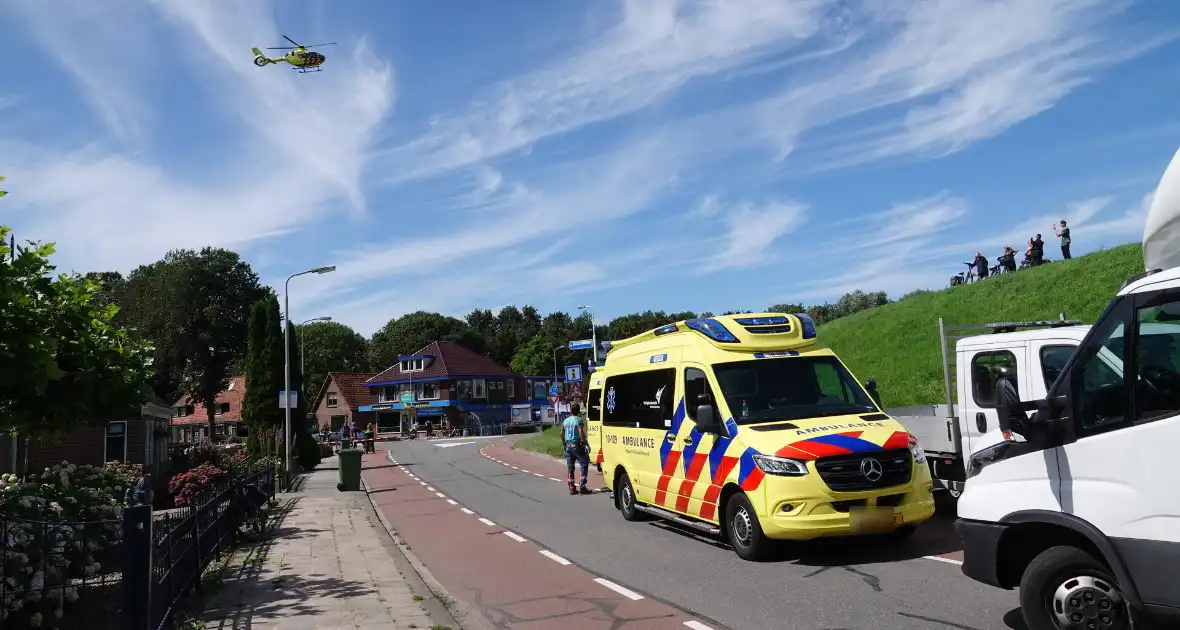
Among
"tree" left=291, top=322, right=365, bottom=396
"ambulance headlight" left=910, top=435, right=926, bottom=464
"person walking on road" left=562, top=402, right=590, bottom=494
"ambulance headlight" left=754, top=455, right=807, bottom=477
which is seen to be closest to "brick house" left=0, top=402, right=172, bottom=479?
"person walking on road" left=562, top=402, right=590, bottom=494

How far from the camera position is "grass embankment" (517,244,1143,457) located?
2600cm

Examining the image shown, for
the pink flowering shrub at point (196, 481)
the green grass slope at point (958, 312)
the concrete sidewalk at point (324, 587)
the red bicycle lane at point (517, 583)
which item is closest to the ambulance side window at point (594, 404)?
the red bicycle lane at point (517, 583)

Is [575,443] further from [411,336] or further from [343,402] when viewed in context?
[411,336]

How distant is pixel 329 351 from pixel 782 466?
107917mm

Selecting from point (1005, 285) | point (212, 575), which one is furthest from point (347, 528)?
point (1005, 285)

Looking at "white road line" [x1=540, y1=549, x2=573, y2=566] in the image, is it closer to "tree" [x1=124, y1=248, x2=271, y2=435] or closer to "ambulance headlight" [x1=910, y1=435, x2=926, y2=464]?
"ambulance headlight" [x1=910, y1=435, x2=926, y2=464]

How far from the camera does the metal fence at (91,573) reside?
566cm

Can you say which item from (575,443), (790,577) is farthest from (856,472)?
(575,443)

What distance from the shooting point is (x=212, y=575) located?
9.77 m

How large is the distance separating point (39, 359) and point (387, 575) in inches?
209

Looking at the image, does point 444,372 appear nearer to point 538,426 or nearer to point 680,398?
point 538,426

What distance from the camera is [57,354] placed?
23.4 feet

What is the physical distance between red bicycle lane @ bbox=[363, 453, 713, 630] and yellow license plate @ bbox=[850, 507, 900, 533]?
2.25 metres

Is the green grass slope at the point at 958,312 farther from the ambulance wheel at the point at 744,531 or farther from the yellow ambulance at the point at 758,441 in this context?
the ambulance wheel at the point at 744,531
